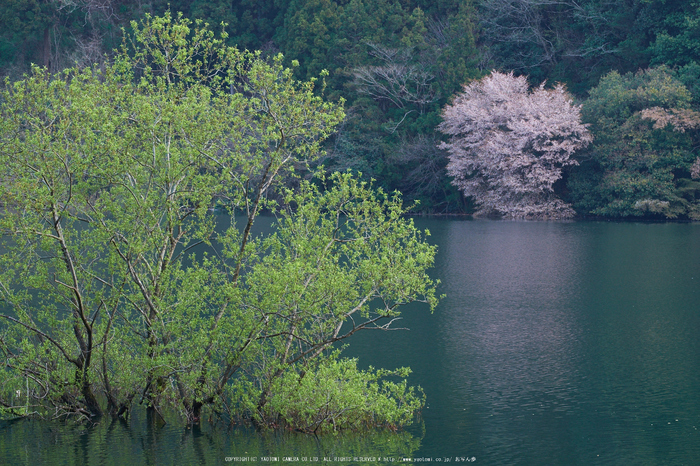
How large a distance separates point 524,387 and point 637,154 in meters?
33.5

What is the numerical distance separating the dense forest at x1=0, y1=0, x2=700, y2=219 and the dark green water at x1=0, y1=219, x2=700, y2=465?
65.6ft

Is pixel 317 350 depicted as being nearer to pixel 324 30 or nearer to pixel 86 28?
pixel 324 30

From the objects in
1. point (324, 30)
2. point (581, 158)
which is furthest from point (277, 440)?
point (324, 30)

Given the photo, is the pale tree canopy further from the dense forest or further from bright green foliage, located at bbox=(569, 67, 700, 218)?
the dense forest

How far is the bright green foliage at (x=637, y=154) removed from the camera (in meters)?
40.5

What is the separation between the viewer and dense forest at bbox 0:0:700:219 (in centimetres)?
4128

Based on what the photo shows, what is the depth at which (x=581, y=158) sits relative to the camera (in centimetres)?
4450

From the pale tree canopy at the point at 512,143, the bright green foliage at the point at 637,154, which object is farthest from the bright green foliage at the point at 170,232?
the pale tree canopy at the point at 512,143

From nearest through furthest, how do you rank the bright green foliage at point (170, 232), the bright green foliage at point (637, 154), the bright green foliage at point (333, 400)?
the bright green foliage at point (170, 232), the bright green foliage at point (333, 400), the bright green foliage at point (637, 154)

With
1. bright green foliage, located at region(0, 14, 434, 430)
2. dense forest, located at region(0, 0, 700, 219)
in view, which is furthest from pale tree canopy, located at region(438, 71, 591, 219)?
bright green foliage, located at region(0, 14, 434, 430)

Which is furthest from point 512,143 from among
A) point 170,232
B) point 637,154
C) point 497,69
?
point 170,232

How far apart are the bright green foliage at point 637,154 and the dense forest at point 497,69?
76mm

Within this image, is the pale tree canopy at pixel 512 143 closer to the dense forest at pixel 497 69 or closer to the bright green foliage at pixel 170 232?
the dense forest at pixel 497 69

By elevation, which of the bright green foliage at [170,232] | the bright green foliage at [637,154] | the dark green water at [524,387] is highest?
the bright green foliage at [637,154]
